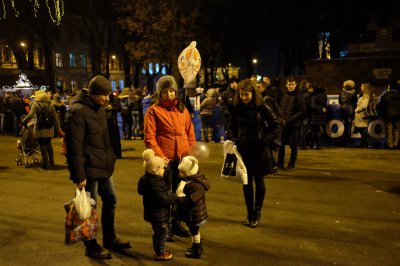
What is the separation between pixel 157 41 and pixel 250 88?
2578 centimetres

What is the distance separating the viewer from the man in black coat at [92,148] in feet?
16.9

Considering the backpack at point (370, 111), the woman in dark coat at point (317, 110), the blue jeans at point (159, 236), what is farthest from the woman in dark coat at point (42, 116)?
the backpack at point (370, 111)

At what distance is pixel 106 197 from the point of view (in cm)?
559

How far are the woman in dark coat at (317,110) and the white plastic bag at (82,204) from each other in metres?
9.64

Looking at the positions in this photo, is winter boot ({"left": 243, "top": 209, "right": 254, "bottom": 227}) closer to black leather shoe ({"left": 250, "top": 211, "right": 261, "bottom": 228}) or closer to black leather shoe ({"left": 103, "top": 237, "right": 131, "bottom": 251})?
black leather shoe ({"left": 250, "top": 211, "right": 261, "bottom": 228})

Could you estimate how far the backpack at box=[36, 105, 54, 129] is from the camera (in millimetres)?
11289

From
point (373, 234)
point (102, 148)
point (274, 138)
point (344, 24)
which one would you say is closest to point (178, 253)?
point (102, 148)

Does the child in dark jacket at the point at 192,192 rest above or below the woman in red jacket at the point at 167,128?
below

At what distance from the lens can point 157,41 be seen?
31.3 metres

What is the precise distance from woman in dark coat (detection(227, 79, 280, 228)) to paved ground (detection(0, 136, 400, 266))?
2.70 ft

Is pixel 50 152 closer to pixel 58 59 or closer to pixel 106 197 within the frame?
pixel 106 197

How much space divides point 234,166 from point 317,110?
7.79 m

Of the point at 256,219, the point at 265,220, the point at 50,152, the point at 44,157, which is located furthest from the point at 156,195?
the point at 50,152

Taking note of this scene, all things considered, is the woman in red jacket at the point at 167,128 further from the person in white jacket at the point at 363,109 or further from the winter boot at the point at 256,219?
the person in white jacket at the point at 363,109
